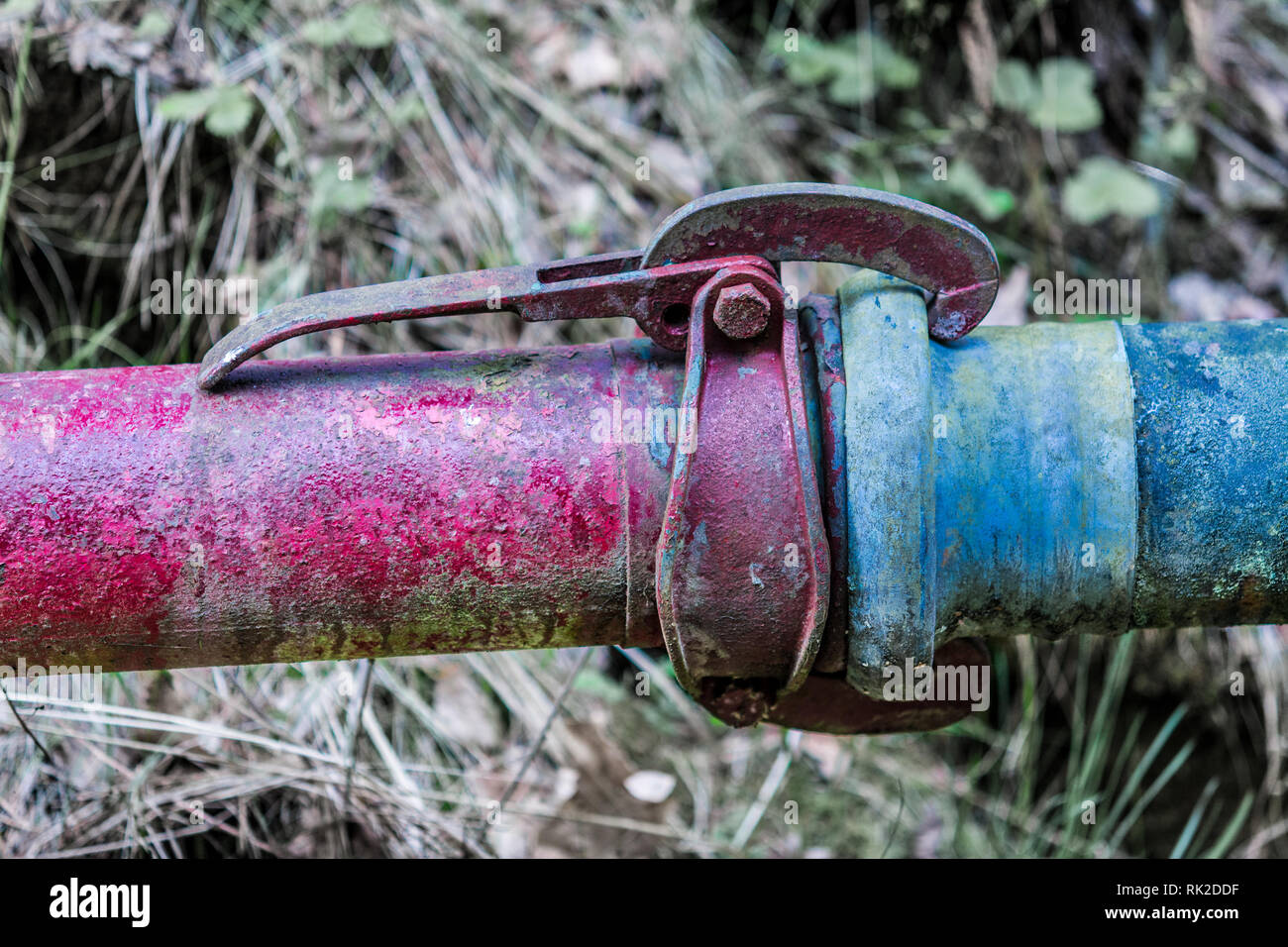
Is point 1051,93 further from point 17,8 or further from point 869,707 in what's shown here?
point 17,8

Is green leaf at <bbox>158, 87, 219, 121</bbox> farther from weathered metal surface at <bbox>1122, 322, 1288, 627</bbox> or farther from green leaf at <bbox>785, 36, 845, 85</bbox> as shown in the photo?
weathered metal surface at <bbox>1122, 322, 1288, 627</bbox>

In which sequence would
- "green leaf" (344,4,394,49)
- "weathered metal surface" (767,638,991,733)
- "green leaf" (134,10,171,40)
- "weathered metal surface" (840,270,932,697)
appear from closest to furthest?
"weathered metal surface" (840,270,932,697), "weathered metal surface" (767,638,991,733), "green leaf" (134,10,171,40), "green leaf" (344,4,394,49)

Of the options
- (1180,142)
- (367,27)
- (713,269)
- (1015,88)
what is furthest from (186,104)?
(1180,142)

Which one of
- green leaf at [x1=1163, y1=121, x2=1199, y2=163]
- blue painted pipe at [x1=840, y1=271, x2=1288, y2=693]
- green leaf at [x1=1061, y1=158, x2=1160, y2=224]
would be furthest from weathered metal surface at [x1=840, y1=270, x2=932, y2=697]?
green leaf at [x1=1163, y1=121, x2=1199, y2=163]

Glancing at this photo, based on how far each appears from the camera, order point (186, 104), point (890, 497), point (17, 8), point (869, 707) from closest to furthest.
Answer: point (890, 497) → point (869, 707) → point (17, 8) → point (186, 104)

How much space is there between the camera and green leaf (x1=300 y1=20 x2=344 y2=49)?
2484 millimetres

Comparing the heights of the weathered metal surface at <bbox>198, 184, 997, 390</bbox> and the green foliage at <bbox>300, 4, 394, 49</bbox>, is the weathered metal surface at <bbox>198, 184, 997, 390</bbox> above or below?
below

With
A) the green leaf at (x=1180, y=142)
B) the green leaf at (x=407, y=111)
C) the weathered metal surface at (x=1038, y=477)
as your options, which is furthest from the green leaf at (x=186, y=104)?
the green leaf at (x=1180, y=142)

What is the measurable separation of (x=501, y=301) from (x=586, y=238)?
1523mm

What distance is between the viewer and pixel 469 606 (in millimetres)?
1038

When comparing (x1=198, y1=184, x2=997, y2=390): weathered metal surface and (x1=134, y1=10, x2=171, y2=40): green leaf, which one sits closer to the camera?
(x1=198, y1=184, x2=997, y2=390): weathered metal surface

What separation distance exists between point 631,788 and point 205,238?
4.78 feet

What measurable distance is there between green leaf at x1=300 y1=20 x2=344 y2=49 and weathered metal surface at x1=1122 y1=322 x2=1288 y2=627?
6.56 ft

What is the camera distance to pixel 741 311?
101 cm
